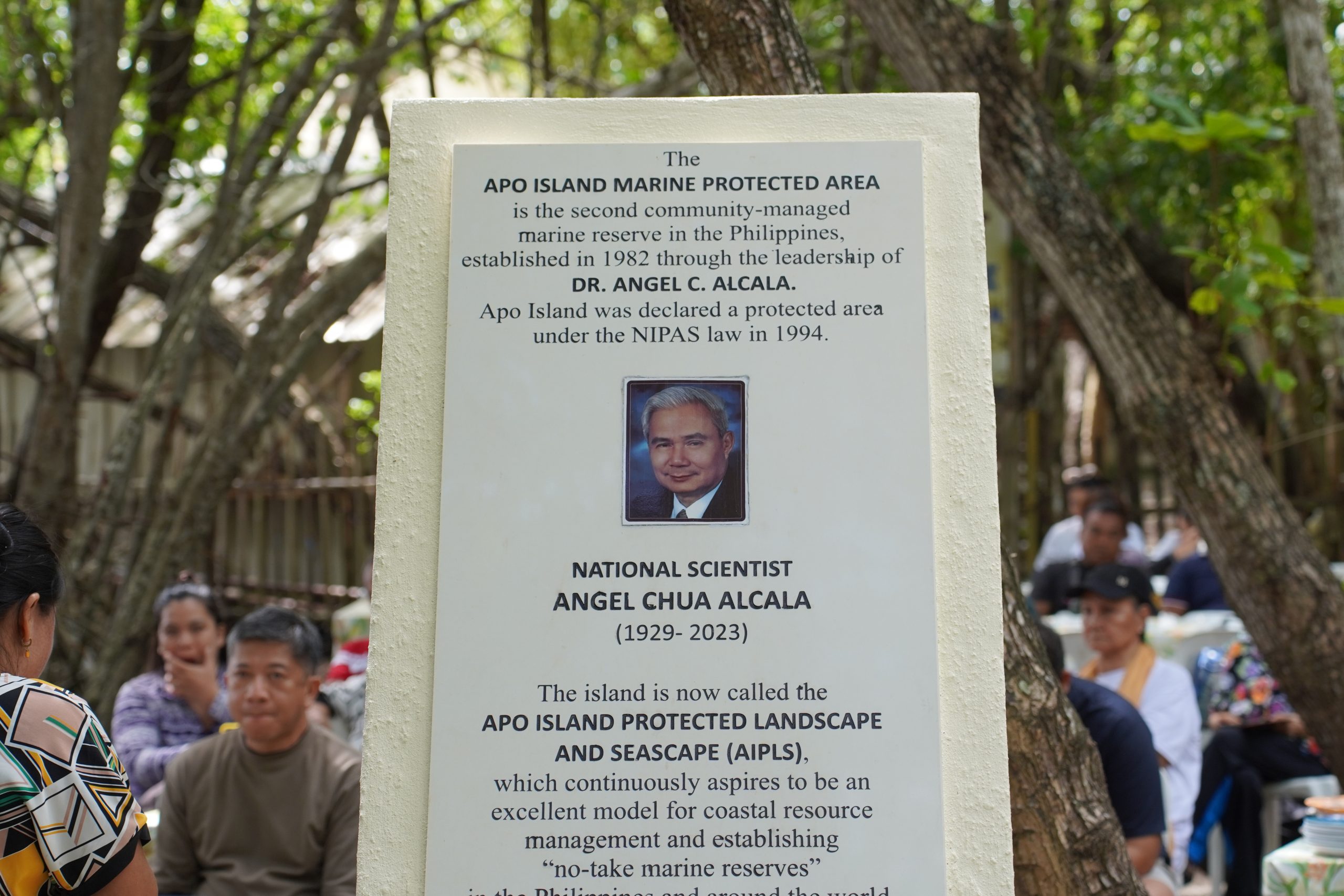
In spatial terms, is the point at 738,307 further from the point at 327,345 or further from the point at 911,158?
the point at 327,345

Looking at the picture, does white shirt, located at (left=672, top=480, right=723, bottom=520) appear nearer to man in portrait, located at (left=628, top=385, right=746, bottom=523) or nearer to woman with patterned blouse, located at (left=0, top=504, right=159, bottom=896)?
man in portrait, located at (left=628, top=385, right=746, bottom=523)

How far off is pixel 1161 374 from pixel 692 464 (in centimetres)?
216

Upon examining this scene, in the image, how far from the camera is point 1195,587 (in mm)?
6875

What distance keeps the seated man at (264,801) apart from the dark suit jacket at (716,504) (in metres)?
1.90

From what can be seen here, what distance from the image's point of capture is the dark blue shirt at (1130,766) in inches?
135

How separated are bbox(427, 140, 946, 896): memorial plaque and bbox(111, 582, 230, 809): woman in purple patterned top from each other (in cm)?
288

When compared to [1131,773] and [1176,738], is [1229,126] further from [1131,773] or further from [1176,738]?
[1176,738]

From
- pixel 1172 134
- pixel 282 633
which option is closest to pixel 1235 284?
pixel 1172 134

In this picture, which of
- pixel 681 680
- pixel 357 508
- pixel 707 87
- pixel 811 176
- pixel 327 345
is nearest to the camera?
pixel 681 680

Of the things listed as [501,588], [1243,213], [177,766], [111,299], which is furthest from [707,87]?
[111,299]

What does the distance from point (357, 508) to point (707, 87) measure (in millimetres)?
6219

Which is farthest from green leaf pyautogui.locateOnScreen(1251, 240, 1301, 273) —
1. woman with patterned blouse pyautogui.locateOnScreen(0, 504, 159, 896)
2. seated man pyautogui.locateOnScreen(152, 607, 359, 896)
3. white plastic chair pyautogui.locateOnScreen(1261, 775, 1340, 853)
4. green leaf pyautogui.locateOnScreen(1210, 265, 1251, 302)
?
woman with patterned blouse pyautogui.locateOnScreen(0, 504, 159, 896)

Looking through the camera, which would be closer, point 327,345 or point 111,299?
point 111,299

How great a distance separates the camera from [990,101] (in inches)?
135
